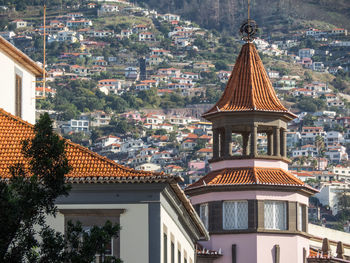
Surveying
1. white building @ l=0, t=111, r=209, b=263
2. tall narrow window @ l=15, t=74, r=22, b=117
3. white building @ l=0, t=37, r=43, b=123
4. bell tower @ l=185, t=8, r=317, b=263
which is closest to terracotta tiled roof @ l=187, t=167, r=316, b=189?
bell tower @ l=185, t=8, r=317, b=263

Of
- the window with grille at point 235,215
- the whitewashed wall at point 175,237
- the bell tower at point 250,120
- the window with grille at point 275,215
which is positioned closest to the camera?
the whitewashed wall at point 175,237

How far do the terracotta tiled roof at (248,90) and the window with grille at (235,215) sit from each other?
482 cm

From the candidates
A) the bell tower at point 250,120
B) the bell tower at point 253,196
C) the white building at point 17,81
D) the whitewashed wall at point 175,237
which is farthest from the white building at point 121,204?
the bell tower at point 250,120

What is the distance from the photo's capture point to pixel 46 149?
→ 100 feet

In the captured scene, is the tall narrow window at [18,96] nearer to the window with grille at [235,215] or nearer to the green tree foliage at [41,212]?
the green tree foliage at [41,212]

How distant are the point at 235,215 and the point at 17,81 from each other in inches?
819

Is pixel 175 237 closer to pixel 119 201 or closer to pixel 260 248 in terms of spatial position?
pixel 119 201

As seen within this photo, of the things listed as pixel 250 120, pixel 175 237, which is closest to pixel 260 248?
pixel 250 120

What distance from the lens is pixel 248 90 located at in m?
70.3

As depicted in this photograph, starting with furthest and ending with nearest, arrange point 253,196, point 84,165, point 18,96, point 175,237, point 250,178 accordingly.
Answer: point 250,178 → point 253,196 → point 18,96 → point 175,237 → point 84,165

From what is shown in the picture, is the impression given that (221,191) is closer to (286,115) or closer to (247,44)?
(286,115)

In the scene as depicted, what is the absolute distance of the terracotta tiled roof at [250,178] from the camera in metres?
66.0

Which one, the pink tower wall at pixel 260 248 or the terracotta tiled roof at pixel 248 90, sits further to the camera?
the terracotta tiled roof at pixel 248 90

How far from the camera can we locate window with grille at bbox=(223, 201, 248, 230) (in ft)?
218
